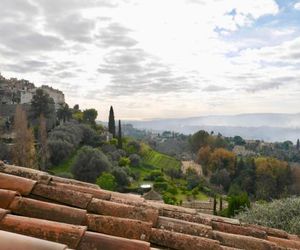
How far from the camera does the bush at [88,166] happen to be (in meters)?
39.8

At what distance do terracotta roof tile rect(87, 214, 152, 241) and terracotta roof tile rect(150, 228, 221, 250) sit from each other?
8 centimetres

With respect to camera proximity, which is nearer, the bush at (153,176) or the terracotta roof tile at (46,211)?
the terracotta roof tile at (46,211)

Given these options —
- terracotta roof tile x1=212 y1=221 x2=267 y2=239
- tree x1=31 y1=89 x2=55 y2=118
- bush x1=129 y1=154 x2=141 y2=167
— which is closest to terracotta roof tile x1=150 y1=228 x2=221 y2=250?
terracotta roof tile x1=212 y1=221 x2=267 y2=239

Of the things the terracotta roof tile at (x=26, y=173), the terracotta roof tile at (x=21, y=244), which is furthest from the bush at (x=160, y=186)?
the terracotta roof tile at (x=21, y=244)

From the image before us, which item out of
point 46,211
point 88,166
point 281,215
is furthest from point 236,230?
point 88,166

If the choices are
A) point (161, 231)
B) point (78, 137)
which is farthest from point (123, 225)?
point (78, 137)

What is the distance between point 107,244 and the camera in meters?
2.34

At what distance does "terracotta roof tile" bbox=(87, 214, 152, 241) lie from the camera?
8.75 ft

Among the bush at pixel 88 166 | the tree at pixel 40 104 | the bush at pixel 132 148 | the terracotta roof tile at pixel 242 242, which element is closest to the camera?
the terracotta roof tile at pixel 242 242

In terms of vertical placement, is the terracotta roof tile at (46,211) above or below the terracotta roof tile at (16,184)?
below

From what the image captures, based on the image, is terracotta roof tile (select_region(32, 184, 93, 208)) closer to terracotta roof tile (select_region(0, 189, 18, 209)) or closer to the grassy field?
terracotta roof tile (select_region(0, 189, 18, 209))

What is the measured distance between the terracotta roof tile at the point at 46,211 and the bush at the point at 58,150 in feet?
143

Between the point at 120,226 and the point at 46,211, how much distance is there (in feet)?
1.86

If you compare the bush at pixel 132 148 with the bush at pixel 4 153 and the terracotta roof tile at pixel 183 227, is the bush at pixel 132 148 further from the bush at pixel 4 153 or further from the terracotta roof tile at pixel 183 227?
the terracotta roof tile at pixel 183 227
